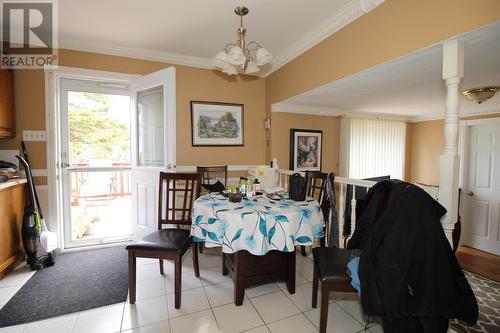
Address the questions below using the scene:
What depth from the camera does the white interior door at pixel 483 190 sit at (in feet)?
12.4

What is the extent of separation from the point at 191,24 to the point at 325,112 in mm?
2568

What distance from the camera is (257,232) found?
5.49 ft

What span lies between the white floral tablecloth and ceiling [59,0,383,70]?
5.95 feet

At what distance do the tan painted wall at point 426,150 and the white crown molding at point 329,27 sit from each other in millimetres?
3622

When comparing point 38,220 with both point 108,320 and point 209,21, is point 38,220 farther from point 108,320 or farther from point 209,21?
point 209,21

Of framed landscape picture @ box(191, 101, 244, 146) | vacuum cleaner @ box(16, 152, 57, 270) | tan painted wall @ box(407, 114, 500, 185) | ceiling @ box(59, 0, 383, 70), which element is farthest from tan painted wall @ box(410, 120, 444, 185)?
vacuum cleaner @ box(16, 152, 57, 270)

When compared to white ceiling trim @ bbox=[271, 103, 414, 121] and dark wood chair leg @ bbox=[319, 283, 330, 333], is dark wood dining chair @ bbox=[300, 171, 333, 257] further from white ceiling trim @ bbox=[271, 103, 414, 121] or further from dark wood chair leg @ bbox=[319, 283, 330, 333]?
white ceiling trim @ bbox=[271, 103, 414, 121]

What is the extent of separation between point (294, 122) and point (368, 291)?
2.86 meters

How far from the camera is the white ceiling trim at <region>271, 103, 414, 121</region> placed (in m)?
3.60

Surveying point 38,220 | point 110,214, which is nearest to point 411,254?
point 38,220

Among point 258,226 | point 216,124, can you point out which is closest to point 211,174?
point 216,124

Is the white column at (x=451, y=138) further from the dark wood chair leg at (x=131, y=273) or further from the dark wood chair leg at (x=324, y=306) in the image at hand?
the dark wood chair leg at (x=131, y=273)

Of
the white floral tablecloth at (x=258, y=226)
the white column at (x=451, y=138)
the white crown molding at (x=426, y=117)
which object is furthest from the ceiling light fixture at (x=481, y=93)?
the white crown molding at (x=426, y=117)

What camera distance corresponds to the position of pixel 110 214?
14.4 ft
